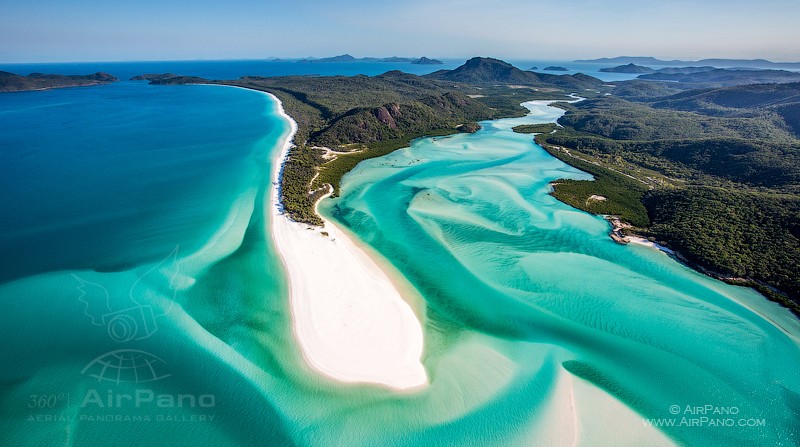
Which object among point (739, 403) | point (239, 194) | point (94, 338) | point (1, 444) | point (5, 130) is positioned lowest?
point (739, 403)

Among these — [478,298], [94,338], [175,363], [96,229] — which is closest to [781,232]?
[478,298]

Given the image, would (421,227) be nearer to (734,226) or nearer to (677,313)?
(677,313)

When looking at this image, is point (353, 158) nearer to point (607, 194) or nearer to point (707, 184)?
point (607, 194)

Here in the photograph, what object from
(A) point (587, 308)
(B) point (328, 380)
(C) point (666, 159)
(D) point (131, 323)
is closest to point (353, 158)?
(D) point (131, 323)

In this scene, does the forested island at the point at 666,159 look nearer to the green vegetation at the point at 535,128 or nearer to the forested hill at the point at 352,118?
the forested hill at the point at 352,118

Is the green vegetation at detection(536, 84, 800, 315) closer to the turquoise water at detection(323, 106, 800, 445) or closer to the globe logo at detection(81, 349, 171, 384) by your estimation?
the turquoise water at detection(323, 106, 800, 445)

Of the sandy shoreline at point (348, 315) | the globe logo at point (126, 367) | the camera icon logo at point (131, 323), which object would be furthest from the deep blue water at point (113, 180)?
the sandy shoreline at point (348, 315)
